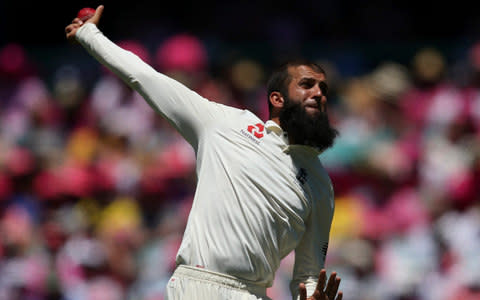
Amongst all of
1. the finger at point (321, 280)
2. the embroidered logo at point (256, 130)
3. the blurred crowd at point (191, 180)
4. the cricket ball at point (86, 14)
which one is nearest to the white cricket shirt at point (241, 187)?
the embroidered logo at point (256, 130)

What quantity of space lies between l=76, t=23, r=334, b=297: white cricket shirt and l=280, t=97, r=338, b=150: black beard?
1.8 inches

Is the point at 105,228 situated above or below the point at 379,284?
above

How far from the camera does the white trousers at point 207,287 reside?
11.6ft

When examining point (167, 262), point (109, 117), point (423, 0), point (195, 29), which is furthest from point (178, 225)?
point (423, 0)

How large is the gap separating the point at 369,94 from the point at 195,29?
2985 millimetres

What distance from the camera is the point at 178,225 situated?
764cm

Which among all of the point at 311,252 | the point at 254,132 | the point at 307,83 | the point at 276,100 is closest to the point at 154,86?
the point at 254,132

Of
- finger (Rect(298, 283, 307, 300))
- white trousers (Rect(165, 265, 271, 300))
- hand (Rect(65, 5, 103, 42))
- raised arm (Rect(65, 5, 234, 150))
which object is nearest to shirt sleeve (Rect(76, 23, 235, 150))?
raised arm (Rect(65, 5, 234, 150))

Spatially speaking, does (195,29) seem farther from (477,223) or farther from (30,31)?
(477,223)

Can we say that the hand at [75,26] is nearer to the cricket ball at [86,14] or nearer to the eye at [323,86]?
the cricket ball at [86,14]

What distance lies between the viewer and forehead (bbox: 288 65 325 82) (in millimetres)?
3947

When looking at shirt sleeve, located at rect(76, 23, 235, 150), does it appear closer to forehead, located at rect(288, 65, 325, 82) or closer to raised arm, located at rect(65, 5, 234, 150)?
raised arm, located at rect(65, 5, 234, 150)

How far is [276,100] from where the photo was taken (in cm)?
401

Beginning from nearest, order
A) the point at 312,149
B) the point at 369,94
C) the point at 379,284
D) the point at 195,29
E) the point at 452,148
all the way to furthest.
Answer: the point at 312,149
the point at 379,284
the point at 452,148
the point at 369,94
the point at 195,29
